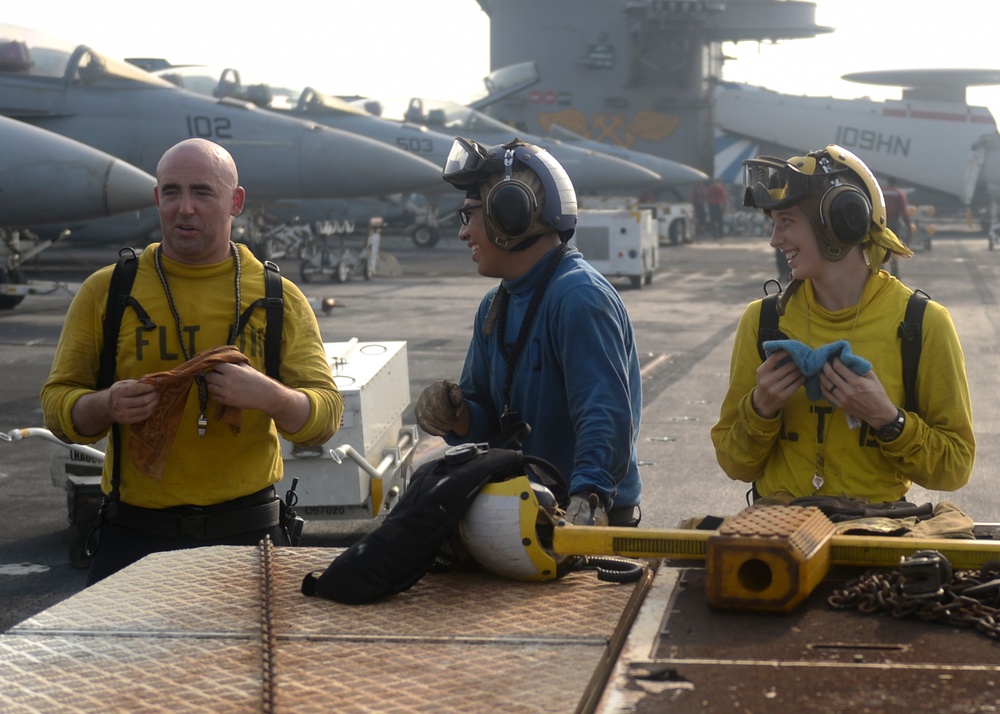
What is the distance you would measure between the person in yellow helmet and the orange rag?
4.26 ft

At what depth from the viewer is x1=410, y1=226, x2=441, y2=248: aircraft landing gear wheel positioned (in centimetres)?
3512

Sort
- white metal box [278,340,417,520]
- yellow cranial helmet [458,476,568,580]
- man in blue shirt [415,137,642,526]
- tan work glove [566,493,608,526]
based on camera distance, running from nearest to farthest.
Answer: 1. yellow cranial helmet [458,476,568,580]
2. tan work glove [566,493,608,526]
3. man in blue shirt [415,137,642,526]
4. white metal box [278,340,417,520]

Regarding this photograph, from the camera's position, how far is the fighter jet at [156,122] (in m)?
17.4

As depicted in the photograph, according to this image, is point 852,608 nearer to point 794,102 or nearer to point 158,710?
point 158,710

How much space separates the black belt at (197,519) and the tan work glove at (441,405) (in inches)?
22.7

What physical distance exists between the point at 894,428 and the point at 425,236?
32480 millimetres

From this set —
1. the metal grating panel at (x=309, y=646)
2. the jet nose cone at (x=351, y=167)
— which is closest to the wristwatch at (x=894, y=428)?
the metal grating panel at (x=309, y=646)

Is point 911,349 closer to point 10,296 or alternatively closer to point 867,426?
point 867,426

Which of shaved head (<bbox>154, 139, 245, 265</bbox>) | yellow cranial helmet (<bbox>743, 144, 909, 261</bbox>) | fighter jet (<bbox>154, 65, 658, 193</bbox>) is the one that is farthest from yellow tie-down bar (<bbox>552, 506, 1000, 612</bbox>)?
fighter jet (<bbox>154, 65, 658, 193</bbox>)

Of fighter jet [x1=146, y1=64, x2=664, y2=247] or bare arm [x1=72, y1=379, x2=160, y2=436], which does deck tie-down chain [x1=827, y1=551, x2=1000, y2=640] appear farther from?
fighter jet [x1=146, y1=64, x2=664, y2=247]

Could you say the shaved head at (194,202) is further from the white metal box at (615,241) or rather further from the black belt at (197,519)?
the white metal box at (615,241)

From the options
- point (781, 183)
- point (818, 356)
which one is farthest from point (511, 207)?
point (818, 356)

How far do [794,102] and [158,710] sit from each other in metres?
53.1

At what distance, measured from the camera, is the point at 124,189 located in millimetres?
14023
